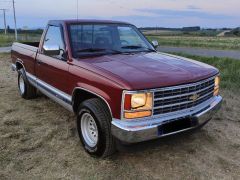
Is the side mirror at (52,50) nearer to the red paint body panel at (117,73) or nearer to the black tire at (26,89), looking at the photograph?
the red paint body panel at (117,73)

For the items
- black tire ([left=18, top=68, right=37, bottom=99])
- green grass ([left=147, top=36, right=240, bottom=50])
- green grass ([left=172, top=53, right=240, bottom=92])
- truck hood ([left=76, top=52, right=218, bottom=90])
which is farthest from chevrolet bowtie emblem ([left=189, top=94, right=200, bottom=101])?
green grass ([left=147, top=36, right=240, bottom=50])

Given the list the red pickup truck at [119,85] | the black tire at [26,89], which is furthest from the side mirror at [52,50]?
the black tire at [26,89]

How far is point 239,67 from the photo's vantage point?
35.0 ft

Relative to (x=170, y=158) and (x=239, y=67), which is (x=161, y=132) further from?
(x=239, y=67)

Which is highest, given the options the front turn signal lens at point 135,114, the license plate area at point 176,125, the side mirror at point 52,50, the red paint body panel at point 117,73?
the side mirror at point 52,50

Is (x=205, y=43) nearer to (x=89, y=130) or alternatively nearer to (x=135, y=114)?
(x=89, y=130)

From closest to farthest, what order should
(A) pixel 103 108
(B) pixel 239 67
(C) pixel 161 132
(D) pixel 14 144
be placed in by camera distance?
(C) pixel 161 132 → (A) pixel 103 108 → (D) pixel 14 144 → (B) pixel 239 67

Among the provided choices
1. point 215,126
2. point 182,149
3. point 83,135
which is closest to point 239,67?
point 215,126

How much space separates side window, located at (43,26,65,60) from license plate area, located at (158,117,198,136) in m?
1.93

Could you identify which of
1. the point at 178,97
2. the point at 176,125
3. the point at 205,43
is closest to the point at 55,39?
the point at 178,97

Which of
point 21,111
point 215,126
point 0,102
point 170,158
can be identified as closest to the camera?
point 170,158

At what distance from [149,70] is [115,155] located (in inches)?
49.0

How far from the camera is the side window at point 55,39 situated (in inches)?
187

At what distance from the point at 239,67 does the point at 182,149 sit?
718cm
